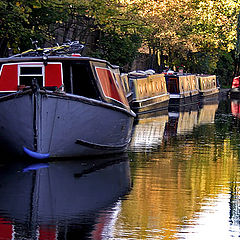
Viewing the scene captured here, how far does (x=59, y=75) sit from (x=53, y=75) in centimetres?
13

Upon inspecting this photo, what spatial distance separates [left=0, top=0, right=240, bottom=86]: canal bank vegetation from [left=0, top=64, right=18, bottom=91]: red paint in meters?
4.41

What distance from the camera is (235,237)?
9.66 meters

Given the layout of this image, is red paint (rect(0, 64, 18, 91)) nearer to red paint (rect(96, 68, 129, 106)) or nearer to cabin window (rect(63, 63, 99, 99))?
cabin window (rect(63, 63, 99, 99))

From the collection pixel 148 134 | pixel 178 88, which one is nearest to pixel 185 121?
pixel 148 134

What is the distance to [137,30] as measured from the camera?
40312 mm

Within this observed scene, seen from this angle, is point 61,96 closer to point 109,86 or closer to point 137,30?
point 109,86

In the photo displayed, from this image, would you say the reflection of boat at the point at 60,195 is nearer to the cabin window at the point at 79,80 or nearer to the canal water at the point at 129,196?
the canal water at the point at 129,196

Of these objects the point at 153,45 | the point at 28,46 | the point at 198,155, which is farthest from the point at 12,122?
the point at 153,45

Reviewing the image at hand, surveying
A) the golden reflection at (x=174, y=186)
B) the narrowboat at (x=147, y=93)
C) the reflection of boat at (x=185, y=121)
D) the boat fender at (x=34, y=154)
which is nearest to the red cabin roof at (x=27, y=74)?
the boat fender at (x=34, y=154)

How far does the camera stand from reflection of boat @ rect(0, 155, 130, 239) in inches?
403

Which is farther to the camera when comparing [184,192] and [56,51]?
[56,51]

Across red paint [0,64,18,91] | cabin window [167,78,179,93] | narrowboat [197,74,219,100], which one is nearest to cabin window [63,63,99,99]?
red paint [0,64,18,91]

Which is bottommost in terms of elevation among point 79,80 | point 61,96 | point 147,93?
point 147,93

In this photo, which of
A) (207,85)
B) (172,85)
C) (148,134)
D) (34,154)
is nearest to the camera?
(34,154)
